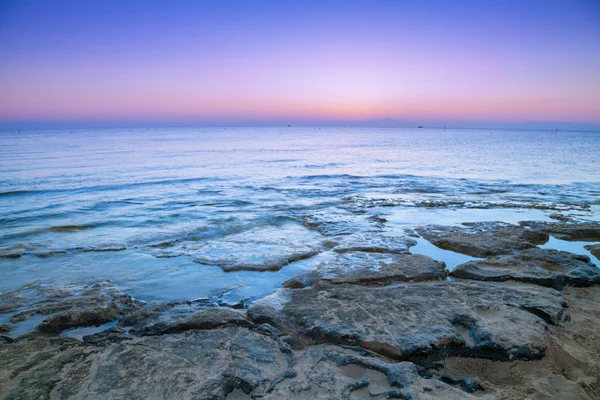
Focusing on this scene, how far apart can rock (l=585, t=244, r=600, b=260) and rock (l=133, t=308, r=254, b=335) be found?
7.00m

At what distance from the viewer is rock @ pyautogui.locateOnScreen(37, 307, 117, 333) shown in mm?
4293

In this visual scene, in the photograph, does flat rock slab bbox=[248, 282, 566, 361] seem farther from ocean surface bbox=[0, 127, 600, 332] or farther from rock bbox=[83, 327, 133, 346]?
rock bbox=[83, 327, 133, 346]

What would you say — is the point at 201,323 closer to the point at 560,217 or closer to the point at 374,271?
the point at 374,271

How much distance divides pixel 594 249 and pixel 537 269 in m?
2.53

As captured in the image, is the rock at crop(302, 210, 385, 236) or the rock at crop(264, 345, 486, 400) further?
the rock at crop(302, 210, 385, 236)

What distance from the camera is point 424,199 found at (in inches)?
513

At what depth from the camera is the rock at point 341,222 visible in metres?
A: 8.77

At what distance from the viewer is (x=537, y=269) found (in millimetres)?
5664

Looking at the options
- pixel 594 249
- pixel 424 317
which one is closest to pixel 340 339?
pixel 424 317

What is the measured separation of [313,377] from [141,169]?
22279mm

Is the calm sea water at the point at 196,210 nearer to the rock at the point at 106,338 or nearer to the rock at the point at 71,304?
the rock at the point at 71,304

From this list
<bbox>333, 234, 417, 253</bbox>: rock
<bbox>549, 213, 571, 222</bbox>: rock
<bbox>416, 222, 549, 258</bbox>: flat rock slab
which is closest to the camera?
<bbox>416, 222, 549, 258</bbox>: flat rock slab

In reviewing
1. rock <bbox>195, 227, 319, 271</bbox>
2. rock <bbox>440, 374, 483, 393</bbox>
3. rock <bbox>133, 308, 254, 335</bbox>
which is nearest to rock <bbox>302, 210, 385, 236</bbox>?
rock <bbox>195, 227, 319, 271</bbox>

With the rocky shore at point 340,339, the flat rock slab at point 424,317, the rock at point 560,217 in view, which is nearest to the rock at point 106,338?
the rocky shore at point 340,339
